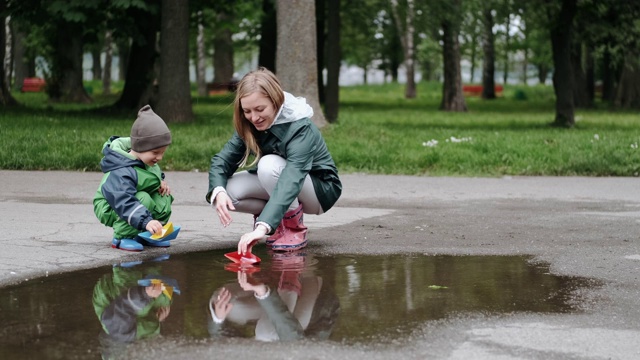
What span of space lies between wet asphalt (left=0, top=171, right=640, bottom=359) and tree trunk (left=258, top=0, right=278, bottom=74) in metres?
19.0

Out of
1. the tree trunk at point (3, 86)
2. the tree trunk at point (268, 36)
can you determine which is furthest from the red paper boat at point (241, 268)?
the tree trunk at point (268, 36)

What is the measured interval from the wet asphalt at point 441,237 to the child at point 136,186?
18 centimetres

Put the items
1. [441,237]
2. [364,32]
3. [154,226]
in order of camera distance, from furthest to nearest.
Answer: [364,32] → [441,237] → [154,226]

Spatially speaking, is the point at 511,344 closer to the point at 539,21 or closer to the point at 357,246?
the point at 357,246

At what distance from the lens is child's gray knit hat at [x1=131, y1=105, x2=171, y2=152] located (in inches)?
263

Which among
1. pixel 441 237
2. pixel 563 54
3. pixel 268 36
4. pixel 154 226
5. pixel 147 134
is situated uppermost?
pixel 268 36

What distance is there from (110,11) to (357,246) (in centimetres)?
1424

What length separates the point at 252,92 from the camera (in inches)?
250

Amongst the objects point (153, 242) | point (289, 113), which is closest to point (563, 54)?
point (289, 113)

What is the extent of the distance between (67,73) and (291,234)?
2626 cm

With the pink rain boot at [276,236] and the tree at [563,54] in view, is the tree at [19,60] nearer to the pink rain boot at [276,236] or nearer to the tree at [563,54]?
the tree at [563,54]

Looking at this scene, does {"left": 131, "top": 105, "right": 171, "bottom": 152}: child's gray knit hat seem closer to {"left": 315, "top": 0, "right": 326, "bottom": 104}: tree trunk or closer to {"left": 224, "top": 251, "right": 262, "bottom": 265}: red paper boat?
{"left": 224, "top": 251, "right": 262, "bottom": 265}: red paper boat

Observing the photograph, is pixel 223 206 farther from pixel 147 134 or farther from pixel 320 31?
pixel 320 31

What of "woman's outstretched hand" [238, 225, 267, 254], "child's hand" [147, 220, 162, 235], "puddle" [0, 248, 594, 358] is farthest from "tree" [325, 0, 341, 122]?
"woman's outstretched hand" [238, 225, 267, 254]
